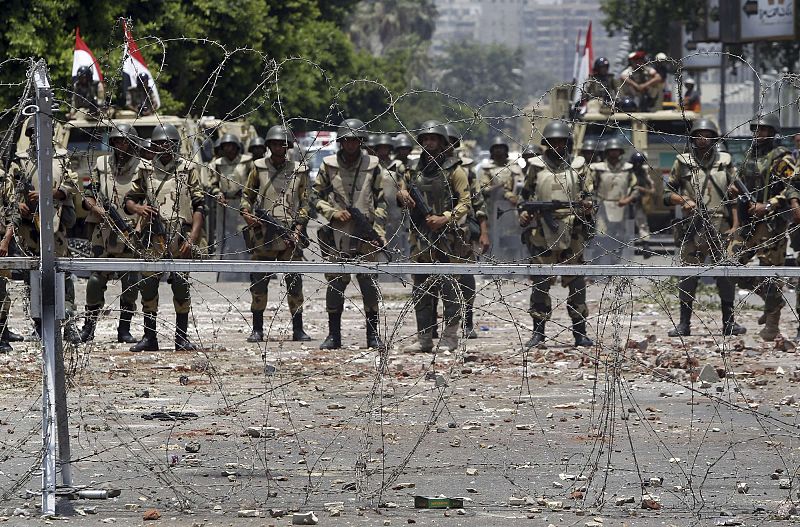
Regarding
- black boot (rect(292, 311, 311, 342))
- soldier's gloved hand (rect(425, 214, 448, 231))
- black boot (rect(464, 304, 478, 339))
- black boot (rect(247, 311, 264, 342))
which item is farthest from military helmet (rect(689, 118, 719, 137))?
black boot (rect(247, 311, 264, 342))

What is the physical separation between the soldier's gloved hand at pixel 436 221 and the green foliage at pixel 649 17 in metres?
28.6

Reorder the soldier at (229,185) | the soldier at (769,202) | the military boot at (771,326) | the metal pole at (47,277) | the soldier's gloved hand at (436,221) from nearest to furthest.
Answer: the metal pole at (47,277)
the soldier's gloved hand at (436,221)
the soldier at (769,202)
the military boot at (771,326)
the soldier at (229,185)

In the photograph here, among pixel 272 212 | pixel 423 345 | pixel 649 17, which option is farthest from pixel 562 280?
pixel 649 17

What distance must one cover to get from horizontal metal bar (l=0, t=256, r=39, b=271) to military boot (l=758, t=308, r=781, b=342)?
7340 mm

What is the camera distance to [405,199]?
10.7 metres

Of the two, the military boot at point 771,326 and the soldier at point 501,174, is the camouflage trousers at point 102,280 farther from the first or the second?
the military boot at point 771,326

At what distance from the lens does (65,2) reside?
1008 inches

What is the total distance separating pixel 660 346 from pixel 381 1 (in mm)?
88535

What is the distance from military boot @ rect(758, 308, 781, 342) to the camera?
501 inches

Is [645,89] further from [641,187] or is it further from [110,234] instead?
[110,234]

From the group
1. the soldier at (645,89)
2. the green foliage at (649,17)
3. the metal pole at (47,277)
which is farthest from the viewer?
the green foliage at (649,17)

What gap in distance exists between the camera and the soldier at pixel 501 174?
1705 cm

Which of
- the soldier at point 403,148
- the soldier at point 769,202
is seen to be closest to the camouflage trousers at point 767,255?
the soldier at point 769,202

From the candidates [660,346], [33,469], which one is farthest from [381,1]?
[33,469]
